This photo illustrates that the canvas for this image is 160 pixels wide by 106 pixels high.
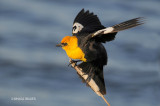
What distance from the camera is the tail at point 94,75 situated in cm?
531

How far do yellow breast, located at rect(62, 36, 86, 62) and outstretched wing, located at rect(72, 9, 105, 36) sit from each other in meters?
0.62

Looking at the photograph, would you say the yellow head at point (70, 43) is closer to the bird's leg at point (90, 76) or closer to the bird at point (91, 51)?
the bird at point (91, 51)

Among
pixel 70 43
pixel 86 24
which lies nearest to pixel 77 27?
pixel 86 24

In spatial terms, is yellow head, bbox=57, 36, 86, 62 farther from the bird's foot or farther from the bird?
the bird's foot

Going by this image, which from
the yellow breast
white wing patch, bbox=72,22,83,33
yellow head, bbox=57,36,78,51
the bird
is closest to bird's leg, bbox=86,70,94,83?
the bird

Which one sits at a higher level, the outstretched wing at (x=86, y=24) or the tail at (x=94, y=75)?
the outstretched wing at (x=86, y=24)

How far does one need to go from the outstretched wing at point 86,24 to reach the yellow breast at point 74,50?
62 centimetres

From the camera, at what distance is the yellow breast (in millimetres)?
5055

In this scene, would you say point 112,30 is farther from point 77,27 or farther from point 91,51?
point 77,27

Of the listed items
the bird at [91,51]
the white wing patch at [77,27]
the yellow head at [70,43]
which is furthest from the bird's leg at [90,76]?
the white wing patch at [77,27]

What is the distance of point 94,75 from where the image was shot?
540 cm

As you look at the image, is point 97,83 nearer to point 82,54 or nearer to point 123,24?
point 82,54

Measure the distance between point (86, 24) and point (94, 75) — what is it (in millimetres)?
1059

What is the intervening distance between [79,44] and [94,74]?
0.52 meters
